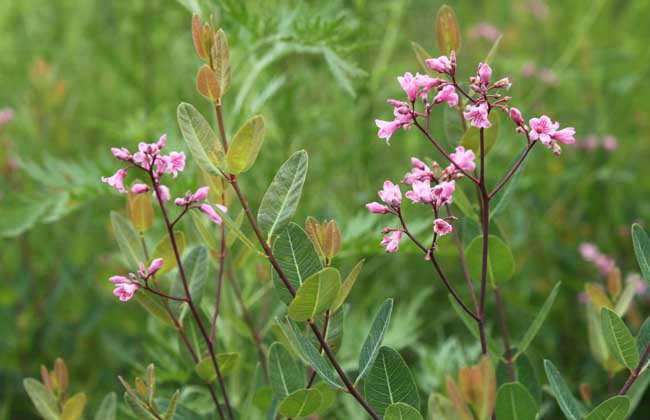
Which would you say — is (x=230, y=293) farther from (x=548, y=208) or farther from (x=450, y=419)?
(x=548, y=208)

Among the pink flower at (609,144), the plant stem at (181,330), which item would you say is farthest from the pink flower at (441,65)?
the pink flower at (609,144)

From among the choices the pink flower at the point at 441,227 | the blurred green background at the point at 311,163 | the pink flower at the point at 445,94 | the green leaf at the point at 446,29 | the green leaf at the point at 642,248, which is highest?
the blurred green background at the point at 311,163

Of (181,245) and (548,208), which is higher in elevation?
(548,208)

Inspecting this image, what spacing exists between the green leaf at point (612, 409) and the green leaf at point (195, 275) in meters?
0.40

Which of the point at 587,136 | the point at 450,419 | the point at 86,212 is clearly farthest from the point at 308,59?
the point at 450,419

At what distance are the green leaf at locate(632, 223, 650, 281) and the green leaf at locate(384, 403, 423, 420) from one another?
0.25 meters

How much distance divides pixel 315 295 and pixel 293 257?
2.2 inches

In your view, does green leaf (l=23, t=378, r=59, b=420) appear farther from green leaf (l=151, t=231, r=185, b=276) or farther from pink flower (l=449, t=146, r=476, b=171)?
pink flower (l=449, t=146, r=476, b=171)

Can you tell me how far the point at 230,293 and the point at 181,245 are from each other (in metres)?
0.31

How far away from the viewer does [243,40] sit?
48.5 inches

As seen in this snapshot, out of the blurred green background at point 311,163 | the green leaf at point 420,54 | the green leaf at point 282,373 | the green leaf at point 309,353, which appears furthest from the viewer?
the blurred green background at point 311,163

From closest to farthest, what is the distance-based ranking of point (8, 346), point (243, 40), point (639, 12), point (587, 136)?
point (243, 40) → point (8, 346) → point (587, 136) → point (639, 12)

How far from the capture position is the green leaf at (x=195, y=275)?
0.82 m

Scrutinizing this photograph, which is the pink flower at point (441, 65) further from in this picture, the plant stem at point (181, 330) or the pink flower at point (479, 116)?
the plant stem at point (181, 330)
